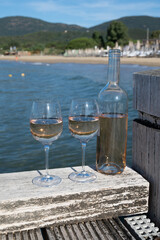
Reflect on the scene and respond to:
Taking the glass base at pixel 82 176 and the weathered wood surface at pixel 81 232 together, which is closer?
the weathered wood surface at pixel 81 232

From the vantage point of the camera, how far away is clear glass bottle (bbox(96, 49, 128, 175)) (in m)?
1.83

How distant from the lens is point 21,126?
870 cm

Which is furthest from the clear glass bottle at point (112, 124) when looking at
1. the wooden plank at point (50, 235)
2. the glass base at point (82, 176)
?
the wooden plank at point (50, 235)

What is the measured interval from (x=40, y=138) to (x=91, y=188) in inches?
15.0

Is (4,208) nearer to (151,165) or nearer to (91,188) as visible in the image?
(91,188)

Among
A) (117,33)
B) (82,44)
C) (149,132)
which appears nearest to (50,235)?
(149,132)

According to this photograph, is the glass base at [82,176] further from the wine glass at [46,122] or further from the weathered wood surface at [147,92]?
the weathered wood surface at [147,92]

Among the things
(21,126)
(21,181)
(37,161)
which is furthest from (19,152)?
(21,181)

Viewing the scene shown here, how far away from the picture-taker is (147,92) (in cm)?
184

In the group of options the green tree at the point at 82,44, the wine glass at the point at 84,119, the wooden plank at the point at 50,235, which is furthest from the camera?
the green tree at the point at 82,44

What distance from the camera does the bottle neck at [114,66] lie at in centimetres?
182

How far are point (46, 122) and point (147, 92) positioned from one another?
616 mm

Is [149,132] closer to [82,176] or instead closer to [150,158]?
[150,158]

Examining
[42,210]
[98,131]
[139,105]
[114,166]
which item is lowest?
[42,210]
